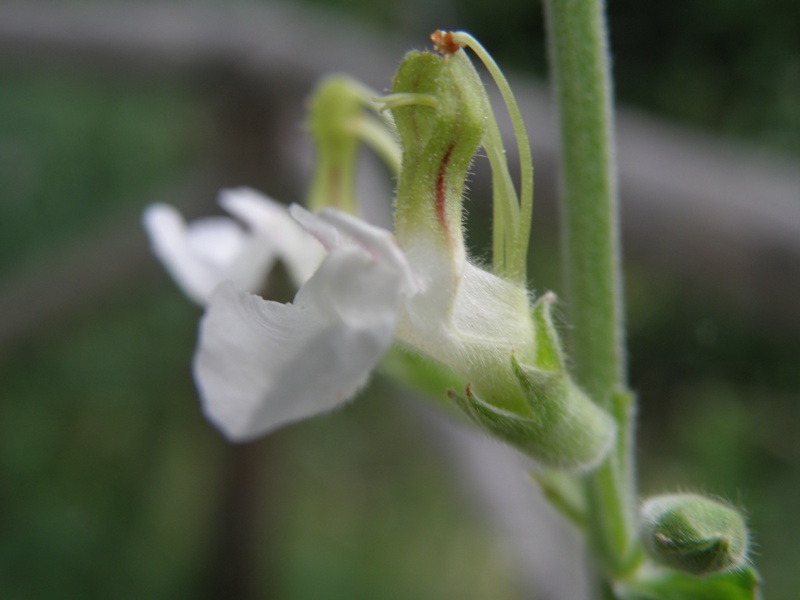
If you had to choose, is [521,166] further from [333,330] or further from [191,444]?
[191,444]

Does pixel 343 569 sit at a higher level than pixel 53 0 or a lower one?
lower

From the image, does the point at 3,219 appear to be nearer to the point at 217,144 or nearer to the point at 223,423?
the point at 217,144

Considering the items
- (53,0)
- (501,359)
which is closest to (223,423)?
(501,359)

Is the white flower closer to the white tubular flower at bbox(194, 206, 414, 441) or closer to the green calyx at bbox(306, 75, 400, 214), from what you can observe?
the white tubular flower at bbox(194, 206, 414, 441)

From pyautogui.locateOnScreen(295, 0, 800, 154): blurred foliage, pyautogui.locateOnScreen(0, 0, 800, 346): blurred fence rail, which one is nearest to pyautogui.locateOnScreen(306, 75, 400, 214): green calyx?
pyautogui.locateOnScreen(0, 0, 800, 346): blurred fence rail

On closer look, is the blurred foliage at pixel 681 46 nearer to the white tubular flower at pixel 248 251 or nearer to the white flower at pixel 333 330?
the white tubular flower at pixel 248 251

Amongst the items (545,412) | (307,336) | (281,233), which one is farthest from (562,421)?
(281,233)
